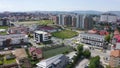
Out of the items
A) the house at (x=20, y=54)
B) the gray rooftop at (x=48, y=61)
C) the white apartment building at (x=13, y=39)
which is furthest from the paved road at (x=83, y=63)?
the white apartment building at (x=13, y=39)

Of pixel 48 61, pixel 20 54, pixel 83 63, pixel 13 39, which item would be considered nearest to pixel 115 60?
pixel 83 63

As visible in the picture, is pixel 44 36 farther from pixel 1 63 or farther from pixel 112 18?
pixel 112 18

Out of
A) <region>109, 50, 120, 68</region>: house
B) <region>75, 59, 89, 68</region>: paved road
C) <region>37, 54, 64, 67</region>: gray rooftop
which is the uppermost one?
<region>37, 54, 64, 67</region>: gray rooftop

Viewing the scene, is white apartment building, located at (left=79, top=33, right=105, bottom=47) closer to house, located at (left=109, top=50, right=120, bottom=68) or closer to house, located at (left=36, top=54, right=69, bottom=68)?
house, located at (left=109, top=50, right=120, bottom=68)

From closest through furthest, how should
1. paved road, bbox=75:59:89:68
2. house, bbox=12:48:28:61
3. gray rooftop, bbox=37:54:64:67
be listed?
gray rooftop, bbox=37:54:64:67 < paved road, bbox=75:59:89:68 < house, bbox=12:48:28:61

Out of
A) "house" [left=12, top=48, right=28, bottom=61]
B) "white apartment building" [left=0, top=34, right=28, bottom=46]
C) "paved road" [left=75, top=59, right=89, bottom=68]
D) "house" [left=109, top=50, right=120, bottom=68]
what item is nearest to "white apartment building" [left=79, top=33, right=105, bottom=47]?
"paved road" [left=75, top=59, right=89, bottom=68]

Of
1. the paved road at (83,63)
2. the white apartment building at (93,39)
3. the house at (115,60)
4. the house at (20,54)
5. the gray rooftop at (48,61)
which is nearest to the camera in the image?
the gray rooftop at (48,61)

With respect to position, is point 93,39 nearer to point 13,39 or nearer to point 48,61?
point 13,39

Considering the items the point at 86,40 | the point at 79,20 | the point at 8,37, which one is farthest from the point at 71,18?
the point at 8,37

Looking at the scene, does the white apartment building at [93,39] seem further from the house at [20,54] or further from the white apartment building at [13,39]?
the house at [20,54]
